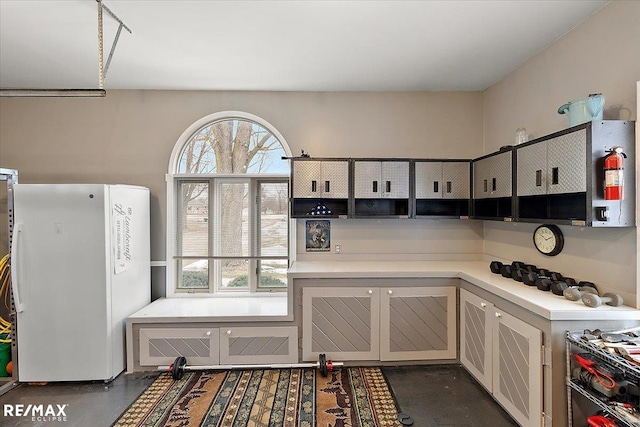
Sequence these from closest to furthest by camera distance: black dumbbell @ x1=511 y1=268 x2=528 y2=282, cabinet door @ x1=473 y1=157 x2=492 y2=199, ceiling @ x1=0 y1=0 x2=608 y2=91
Result: 1. ceiling @ x1=0 y1=0 x2=608 y2=91
2. black dumbbell @ x1=511 y1=268 x2=528 y2=282
3. cabinet door @ x1=473 y1=157 x2=492 y2=199

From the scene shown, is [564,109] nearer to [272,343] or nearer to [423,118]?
[423,118]

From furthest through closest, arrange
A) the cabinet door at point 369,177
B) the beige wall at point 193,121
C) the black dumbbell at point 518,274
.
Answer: the beige wall at point 193,121
the cabinet door at point 369,177
the black dumbbell at point 518,274

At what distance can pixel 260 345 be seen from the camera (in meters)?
2.93

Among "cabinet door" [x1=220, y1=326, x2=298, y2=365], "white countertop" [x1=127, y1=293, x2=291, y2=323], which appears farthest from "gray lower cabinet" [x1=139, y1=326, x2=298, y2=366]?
"white countertop" [x1=127, y1=293, x2=291, y2=323]

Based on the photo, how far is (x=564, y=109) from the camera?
216 cm

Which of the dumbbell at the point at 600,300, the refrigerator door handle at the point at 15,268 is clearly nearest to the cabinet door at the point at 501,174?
the dumbbell at the point at 600,300

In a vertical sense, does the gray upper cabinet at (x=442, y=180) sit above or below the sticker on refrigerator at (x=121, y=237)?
above

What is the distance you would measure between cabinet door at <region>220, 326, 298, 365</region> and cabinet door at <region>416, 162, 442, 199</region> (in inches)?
76.9

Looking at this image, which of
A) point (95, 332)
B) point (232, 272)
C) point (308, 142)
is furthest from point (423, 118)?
point (95, 332)

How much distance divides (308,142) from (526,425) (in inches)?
123

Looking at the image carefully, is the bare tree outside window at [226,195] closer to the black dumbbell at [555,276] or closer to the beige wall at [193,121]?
the beige wall at [193,121]

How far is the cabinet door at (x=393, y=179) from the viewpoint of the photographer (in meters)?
3.31

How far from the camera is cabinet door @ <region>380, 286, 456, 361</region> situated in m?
2.95

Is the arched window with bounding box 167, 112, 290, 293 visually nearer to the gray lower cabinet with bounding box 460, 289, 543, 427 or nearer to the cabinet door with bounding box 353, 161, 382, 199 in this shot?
the cabinet door with bounding box 353, 161, 382, 199
